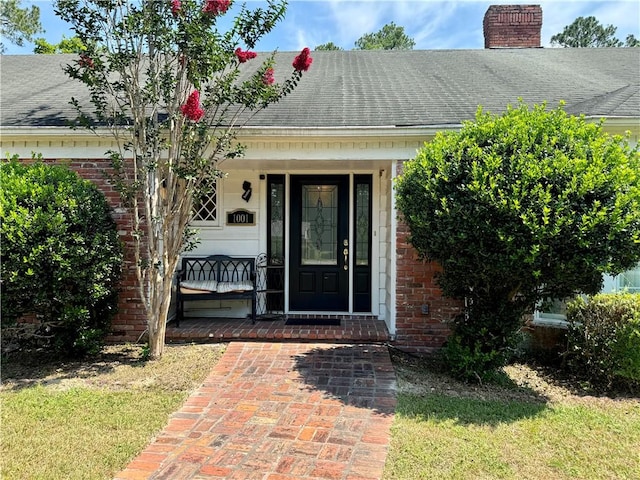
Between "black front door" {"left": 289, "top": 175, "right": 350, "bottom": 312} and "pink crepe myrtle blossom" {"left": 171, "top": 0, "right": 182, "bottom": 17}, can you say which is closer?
"pink crepe myrtle blossom" {"left": 171, "top": 0, "right": 182, "bottom": 17}

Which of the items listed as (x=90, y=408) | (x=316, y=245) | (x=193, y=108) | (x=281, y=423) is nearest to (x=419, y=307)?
(x=316, y=245)

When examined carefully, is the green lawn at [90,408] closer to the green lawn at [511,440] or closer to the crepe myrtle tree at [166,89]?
the crepe myrtle tree at [166,89]

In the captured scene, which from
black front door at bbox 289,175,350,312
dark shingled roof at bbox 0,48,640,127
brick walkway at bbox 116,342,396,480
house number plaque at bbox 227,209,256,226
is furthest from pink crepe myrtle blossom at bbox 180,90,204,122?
brick walkway at bbox 116,342,396,480

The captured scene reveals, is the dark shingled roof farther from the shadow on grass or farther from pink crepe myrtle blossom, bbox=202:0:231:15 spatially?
the shadow on grass

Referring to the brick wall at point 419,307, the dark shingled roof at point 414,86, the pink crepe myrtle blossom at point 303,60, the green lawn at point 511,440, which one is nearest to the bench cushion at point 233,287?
the brick wall at point 419,307

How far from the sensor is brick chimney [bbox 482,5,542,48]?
33.6ft

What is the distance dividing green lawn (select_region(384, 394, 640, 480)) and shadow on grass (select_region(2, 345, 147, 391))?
10.5 feet

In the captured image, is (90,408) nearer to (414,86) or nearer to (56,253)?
(56,253)

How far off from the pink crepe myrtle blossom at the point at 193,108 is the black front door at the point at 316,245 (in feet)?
8.07

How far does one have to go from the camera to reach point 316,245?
672cm

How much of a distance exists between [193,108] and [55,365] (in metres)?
3.34

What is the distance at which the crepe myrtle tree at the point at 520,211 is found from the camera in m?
3.49

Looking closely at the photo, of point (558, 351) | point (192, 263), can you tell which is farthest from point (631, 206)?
point (192, 263)

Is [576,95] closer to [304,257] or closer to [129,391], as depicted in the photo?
[304,257]
